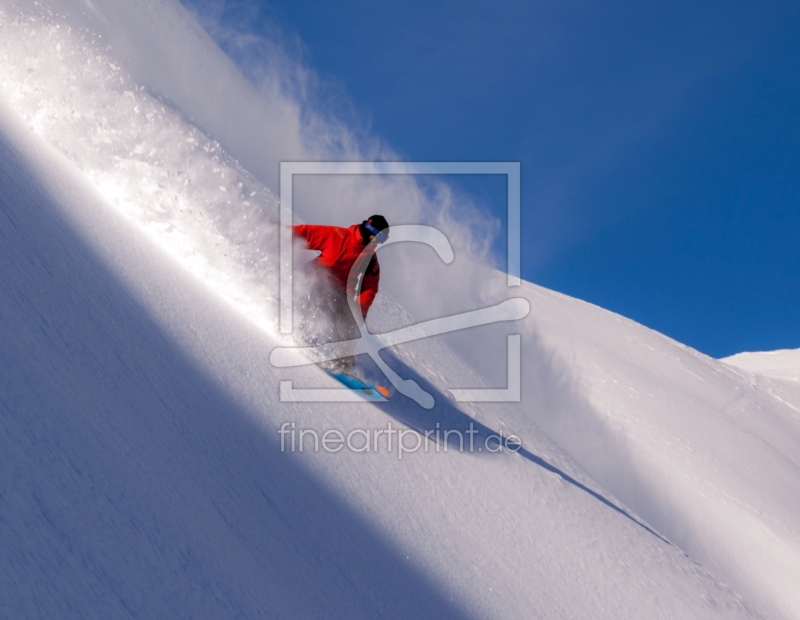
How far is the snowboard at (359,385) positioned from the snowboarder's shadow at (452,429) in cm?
9

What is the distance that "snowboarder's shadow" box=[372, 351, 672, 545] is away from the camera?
4895mm

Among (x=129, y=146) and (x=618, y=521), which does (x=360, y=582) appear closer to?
(x=618, y=521)

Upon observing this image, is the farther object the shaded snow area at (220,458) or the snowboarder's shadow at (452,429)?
the snowboarder's shadow at (452,429)

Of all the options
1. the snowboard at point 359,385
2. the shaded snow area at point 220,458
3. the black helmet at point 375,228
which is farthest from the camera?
the black helmet at point 375,228

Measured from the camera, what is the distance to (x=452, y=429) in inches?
206

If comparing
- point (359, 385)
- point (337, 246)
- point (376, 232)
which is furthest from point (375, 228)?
point (359, 385)

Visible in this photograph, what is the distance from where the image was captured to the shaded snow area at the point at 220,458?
5.79ft

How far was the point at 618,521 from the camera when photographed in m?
5.27

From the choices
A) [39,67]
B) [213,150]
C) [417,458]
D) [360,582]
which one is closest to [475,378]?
[417,458]

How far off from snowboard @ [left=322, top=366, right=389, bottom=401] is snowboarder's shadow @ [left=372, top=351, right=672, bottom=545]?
0.30ft

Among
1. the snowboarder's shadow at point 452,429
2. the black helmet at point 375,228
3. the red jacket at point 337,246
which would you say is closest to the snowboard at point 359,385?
the snowboarder's shadow at point 452,429

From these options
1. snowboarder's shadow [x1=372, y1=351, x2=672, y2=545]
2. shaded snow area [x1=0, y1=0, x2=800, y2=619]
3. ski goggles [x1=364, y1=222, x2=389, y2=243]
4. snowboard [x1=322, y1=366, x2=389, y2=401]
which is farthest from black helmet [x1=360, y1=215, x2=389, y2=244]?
snowboarder's shadow [x1=372, y1=351, x2=672, y2=545]

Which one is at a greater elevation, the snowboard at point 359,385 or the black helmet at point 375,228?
the black helmet at point 375,228

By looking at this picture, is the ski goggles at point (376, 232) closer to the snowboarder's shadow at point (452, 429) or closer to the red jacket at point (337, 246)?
the red jacket at point (337, 246)
